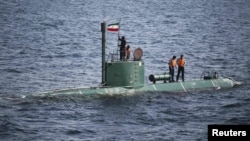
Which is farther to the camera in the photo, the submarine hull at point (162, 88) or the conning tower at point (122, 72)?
the conning tower at point (122, 72)

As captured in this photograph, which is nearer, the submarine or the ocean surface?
the ocean surface

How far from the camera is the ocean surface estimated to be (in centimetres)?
4822

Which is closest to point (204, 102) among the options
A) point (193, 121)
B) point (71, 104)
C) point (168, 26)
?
point (193, 121)

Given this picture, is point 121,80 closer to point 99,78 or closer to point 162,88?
point 162,88

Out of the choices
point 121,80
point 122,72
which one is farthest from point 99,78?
point 122,72

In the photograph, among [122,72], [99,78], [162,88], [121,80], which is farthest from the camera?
[99,78]

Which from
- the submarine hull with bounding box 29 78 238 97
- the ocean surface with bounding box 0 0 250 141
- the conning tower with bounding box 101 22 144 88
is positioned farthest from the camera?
the conning tower with bounding box 101 22 144 88

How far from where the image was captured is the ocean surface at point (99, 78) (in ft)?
158

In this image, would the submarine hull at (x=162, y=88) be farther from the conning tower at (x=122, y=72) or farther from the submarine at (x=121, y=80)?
the conning tower at (x=122, y=72)

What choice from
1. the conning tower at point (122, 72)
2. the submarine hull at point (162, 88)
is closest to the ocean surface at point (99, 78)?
the submarine hull at point (162, 88)

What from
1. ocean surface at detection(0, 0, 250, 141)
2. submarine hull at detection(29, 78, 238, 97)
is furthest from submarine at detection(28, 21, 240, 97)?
ocean surface at detection(0, 0, 250, 141)

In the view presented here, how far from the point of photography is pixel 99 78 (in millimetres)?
69125

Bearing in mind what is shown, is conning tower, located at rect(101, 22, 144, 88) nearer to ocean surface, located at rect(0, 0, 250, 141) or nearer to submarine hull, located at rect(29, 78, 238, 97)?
submarine hull, located at rect(29, 78, 238, 97)

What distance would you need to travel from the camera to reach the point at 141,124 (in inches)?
1951
